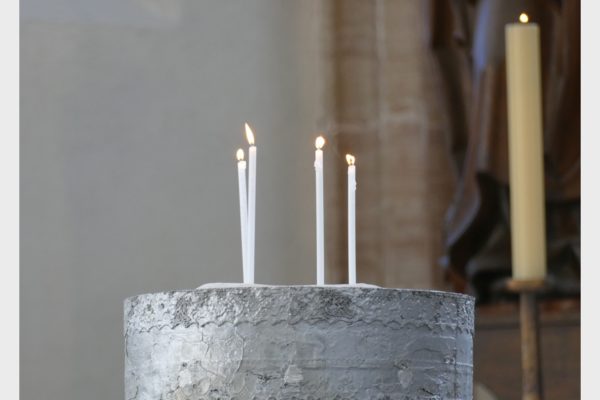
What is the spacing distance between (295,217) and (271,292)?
225 centimetres

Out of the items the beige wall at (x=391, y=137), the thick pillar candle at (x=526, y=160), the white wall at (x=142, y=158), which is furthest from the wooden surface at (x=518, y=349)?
the thick pillar candle at (x=526, y=160)

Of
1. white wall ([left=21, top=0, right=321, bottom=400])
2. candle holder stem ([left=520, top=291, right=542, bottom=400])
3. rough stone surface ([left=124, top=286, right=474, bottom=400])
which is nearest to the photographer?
rough stone surface ([left=124, top=286, right=474, bottom=400])

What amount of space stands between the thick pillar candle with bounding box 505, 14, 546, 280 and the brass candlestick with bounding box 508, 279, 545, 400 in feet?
0.08

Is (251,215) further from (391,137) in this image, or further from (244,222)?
(391,137)

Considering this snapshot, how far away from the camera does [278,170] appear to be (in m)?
3.18

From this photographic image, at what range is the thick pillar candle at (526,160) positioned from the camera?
1274 millimetres

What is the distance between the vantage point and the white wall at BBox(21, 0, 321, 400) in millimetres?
2975

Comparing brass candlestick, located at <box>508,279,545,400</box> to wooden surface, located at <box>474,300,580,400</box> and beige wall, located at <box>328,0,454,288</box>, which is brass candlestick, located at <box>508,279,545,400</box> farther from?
beige wall, located at <box>328,0,454,288</box>

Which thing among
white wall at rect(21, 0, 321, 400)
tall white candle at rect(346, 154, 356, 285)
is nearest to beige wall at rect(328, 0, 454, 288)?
white wall at rect(21, 0, 321, 400)

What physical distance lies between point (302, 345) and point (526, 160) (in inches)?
18.7

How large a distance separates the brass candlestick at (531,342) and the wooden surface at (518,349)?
1.44 meters

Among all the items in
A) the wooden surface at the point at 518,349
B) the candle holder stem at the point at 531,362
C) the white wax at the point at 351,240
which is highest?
the white wax at the point at 351,240

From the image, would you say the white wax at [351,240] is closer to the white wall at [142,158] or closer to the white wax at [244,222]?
the white wax at [244,222]

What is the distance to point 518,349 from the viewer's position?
267 centimetres
